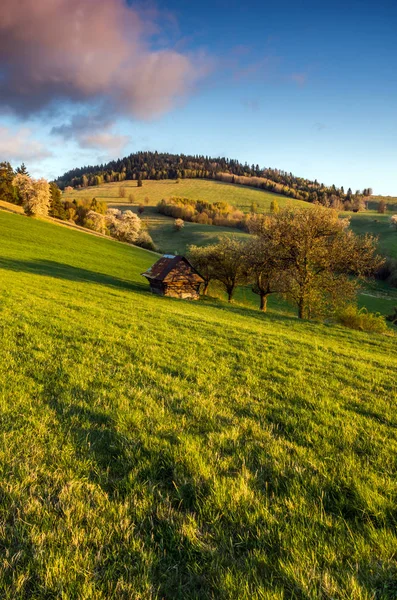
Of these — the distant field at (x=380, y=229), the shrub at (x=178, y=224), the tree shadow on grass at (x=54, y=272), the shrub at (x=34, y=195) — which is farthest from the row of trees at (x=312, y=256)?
the shrub at (x=178, y=224)

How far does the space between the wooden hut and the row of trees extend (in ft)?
25.8

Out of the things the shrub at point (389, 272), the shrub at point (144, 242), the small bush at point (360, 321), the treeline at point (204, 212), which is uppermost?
the treeline at point (204, 212)

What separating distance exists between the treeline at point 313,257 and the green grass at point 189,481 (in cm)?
2264

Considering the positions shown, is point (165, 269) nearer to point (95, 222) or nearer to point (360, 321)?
point (360, 321)

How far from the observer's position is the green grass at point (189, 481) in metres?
2.47

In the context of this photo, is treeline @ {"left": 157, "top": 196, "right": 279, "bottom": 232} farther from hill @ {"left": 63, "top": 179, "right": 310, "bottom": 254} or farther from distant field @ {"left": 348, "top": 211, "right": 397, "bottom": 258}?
distant field @ {"left": 348, "top": 211, "right": 397, "bottom": 258}

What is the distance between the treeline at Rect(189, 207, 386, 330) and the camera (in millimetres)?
28203

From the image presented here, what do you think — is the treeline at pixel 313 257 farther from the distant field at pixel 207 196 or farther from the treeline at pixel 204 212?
the distant field at pixel 207 196

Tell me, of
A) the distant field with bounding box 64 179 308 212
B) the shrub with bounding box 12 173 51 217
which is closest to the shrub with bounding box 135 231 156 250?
the shrub with bounding box 12 173 51 217

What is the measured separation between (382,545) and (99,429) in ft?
12.4

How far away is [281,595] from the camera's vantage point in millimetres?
2258

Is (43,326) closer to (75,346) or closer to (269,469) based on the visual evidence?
(75,346)

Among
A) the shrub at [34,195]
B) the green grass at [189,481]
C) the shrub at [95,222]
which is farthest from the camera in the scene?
the shrub at [95,222]

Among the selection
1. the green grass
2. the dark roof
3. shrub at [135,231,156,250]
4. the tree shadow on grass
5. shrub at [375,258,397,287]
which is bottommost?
the green grass
